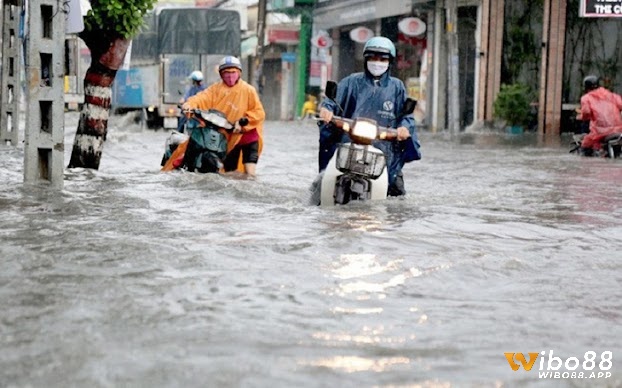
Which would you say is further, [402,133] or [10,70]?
[10,70]

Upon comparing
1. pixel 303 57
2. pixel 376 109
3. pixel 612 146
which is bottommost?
pixel 612 146

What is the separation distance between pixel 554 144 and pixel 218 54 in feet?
38.0

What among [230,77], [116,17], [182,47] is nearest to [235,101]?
[230,77]

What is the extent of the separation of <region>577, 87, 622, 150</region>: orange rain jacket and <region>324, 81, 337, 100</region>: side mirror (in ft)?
31.1

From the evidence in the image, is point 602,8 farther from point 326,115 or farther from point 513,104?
point 326,115

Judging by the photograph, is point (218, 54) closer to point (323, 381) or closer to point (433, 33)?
point (433, 33)

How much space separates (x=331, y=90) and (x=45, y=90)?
3479mm

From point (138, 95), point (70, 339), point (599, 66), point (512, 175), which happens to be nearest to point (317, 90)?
point (138, 95)

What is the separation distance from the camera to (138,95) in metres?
34.5

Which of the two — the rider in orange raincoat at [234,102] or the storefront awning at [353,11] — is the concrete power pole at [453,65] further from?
the rider in orange raincoat at [234,102]

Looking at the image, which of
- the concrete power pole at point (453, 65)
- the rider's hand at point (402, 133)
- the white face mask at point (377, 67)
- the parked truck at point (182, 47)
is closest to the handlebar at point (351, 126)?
the rider's hand at point (402, 133)

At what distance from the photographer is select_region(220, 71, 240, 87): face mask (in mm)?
12719

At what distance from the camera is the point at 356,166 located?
882 cm

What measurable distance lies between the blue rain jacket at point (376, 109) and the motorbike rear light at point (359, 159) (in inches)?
21.2
